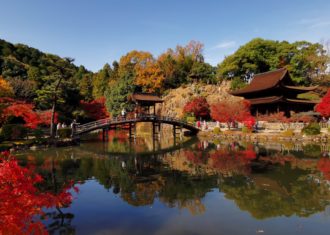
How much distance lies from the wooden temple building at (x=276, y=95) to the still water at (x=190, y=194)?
73.7 feet

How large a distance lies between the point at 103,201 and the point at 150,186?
290 cm

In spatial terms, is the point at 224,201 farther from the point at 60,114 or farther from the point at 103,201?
the point at 60,114

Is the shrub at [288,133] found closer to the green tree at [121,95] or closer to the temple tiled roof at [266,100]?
the temple tiled roof at [266,100]

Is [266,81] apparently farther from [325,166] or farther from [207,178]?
[207,178]

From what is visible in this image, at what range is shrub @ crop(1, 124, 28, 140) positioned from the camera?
2755 cm

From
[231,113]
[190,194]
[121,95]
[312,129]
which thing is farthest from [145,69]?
[190,194]

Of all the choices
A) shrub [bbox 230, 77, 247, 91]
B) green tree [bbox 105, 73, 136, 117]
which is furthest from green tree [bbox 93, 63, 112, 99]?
shrub [bbox 230, 77, 247, 91]

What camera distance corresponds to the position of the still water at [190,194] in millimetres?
8969

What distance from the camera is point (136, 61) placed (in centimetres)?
7062

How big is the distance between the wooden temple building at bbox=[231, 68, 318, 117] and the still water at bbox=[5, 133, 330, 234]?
22454 mm

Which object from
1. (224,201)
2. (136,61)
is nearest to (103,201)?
(224,201)

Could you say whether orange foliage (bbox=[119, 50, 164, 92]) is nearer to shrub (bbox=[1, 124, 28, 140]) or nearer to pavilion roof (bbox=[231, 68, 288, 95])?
pavilion roof (bbox=[231, 68, 288, 95])

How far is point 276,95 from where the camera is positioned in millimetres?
45094

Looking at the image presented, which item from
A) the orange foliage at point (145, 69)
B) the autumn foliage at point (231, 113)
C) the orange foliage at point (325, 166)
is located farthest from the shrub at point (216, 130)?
the orange foliage at point (145, 69)
